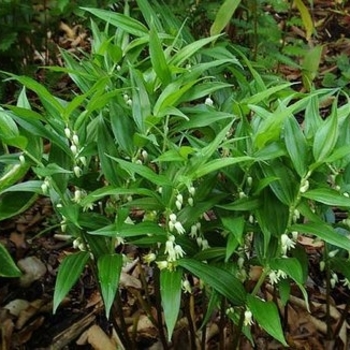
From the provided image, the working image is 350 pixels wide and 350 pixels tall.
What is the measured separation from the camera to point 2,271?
2059 mm

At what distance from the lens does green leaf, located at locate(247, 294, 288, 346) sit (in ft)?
5.22

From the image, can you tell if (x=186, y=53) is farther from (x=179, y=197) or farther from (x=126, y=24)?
(x=179, y=197)

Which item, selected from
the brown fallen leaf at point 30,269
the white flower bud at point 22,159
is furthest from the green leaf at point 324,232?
the brown fallen leaf at point 30,269

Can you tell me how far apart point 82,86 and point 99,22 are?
1177mm

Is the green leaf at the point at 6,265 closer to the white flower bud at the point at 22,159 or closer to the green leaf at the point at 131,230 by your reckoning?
the white flower bud at the point at 22,159

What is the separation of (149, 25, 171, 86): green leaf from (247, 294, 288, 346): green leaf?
570 millimetres

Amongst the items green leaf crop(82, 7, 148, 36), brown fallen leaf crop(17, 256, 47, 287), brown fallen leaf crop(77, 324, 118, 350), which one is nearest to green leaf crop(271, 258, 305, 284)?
green leaf crop(82, 7, 148, 36)

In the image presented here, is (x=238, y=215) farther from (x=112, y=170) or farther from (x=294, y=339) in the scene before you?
(x=294, y=339)

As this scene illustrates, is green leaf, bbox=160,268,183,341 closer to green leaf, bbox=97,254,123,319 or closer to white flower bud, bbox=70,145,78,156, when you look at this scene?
green leaf, bbox=97,254,123,319

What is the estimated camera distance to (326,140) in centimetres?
154

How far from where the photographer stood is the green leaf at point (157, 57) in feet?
5.49

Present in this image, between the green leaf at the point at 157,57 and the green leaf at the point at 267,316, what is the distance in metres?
0.57

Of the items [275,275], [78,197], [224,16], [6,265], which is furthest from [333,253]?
[224,16]

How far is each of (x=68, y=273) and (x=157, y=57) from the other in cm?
56
